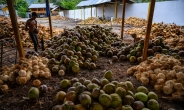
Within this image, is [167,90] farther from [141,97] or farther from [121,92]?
[121,92]

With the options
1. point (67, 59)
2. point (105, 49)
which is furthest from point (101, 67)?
point (105, 49)

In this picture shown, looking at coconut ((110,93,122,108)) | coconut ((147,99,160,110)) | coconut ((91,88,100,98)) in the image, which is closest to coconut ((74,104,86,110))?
coconut ((91,88,100,98))

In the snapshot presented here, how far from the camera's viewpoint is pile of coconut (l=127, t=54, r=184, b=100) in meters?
3.07

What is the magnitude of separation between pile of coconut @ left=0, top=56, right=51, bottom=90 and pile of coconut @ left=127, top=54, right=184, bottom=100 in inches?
96.4

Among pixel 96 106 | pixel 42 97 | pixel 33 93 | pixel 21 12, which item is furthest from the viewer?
pixel 21 12

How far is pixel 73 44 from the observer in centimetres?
529

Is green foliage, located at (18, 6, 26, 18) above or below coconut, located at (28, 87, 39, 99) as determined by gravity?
above

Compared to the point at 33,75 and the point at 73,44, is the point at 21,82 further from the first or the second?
the point at 73,44

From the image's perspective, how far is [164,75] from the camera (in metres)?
3.37

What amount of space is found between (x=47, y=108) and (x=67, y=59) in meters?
1.87

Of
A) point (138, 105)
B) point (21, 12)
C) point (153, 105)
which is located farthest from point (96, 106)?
point (21, 12)

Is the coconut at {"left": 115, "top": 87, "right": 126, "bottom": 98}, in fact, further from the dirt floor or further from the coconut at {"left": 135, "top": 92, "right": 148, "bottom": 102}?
the dirt floor

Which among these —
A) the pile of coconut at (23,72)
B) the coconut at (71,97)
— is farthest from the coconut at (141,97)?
the pile of coconut at (23,72)

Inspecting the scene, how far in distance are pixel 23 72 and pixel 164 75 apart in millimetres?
3261
